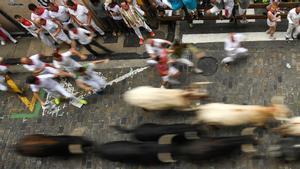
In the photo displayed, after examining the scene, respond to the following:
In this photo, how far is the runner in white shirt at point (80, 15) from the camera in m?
12.9

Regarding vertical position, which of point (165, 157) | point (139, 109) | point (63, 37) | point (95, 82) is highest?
point (63, 37)

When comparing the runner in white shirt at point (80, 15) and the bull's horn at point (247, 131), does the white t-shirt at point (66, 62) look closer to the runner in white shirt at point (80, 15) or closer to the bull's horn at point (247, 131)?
the runner in white shirt at point (80, 15)

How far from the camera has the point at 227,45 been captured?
12.2 m

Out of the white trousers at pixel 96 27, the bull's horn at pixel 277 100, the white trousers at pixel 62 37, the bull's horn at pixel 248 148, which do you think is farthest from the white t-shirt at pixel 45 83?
the bull's horn at pixel 277 100

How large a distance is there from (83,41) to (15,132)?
11.0 ft

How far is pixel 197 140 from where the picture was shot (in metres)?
10.2

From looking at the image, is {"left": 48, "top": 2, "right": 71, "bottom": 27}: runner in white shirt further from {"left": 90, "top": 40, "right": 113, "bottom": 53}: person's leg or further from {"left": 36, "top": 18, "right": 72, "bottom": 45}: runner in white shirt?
{"left": 90, "top": 40, "right": 113, "bottom": 53}: person's leg

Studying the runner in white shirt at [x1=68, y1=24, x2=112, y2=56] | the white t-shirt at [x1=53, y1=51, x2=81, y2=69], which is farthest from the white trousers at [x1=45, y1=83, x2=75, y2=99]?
the runner in white shirt at [x1=68, y1=24, x2=112, y2=56]

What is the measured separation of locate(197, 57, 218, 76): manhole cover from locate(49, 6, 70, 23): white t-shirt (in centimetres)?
444

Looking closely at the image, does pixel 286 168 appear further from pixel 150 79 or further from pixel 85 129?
pixel 85 129

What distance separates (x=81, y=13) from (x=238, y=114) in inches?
231

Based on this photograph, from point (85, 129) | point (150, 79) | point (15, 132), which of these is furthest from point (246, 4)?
point (15, 132)

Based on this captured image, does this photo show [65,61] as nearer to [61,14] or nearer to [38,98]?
[38,98]

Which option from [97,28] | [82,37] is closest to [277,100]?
[82,37]
